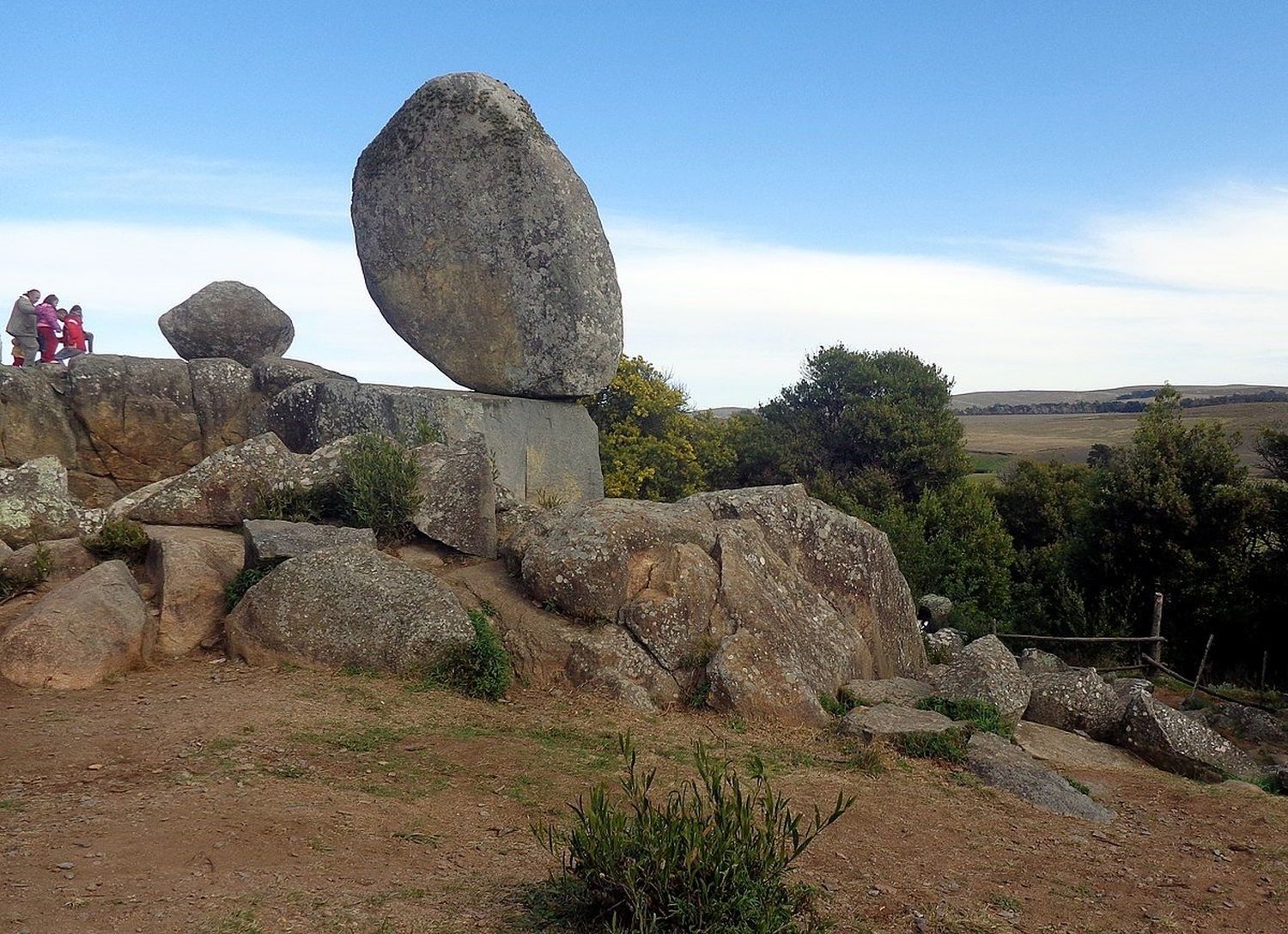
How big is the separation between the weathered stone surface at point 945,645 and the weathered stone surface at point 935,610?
11.5 ft

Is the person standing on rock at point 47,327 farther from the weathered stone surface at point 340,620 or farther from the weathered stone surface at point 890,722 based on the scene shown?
the weathered stone surface at point 890,722

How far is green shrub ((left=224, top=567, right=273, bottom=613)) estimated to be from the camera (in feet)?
30.4

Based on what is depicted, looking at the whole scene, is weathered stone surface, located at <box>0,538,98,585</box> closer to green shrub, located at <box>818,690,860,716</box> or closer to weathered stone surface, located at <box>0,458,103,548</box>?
weathered stone surface, located at <box>0,458,103,548</box>

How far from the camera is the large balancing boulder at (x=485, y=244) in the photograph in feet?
45.2

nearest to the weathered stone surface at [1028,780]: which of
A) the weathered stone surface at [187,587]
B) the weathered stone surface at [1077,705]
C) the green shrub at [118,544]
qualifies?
the weathered stone surface at [1077,705]

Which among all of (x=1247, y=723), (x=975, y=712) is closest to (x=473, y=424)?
(x=975, y=712)

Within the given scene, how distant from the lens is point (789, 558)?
11.8 m

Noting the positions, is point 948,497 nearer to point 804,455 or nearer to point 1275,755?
point 804,455

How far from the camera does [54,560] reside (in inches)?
381

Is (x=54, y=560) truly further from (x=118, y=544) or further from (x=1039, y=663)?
(x=1039, y=663)

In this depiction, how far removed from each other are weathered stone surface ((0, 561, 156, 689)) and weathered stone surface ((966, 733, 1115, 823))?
22.0 feet

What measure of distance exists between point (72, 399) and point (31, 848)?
10649 mm

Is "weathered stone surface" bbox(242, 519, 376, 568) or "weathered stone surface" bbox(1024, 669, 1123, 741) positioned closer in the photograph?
"weathered stone surface" bbox(242, 519, 376, 568)

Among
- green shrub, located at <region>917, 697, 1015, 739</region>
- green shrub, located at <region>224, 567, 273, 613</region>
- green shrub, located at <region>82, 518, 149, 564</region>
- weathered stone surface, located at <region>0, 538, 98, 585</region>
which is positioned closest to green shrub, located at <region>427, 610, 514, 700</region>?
green shrub, located at <region>224, 567, 273, 613</region>
